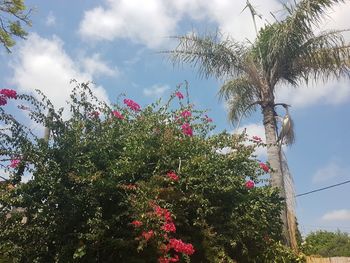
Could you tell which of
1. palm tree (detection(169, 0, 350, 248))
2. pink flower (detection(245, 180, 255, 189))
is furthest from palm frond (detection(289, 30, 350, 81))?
pink flower (detection(245, 180, 255, 189))

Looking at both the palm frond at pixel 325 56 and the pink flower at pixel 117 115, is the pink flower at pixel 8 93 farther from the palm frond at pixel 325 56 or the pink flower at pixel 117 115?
the palm frond at pixel 325 56

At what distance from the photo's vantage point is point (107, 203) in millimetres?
7230

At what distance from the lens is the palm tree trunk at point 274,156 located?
32.9ft

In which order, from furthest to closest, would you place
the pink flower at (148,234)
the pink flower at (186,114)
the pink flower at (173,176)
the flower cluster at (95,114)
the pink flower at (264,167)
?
the pink flower at (186,114)
the pink flower at (264,167)
the flower cluster at (95,114)
the pink flower at (173,176)
the pink flower at (148,234)

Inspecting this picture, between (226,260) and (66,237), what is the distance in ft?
7.71

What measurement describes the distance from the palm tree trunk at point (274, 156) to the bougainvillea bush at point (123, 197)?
6.47ft

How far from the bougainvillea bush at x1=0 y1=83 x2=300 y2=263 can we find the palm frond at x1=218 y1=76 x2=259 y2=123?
406 centimetres

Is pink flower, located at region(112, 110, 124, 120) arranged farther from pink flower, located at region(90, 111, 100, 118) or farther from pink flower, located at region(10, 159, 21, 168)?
pink flower, located at region(10, 159, 21, 168)

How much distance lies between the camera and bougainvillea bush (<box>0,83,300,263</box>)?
670 centimetres

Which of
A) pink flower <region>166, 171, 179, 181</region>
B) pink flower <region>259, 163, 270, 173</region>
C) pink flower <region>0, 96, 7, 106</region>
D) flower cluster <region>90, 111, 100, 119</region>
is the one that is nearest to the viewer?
pink flower <region>166, 171, 179, 181</region>

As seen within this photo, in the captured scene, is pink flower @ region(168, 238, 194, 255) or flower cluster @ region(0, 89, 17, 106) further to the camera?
flower cluster @ region(0, 89, 17, 106)

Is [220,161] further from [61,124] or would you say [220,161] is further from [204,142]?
[61,124]

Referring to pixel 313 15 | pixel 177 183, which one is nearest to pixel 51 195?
pixel 177 183

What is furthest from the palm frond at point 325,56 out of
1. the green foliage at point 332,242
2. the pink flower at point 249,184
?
the green foliage at point 332,242
